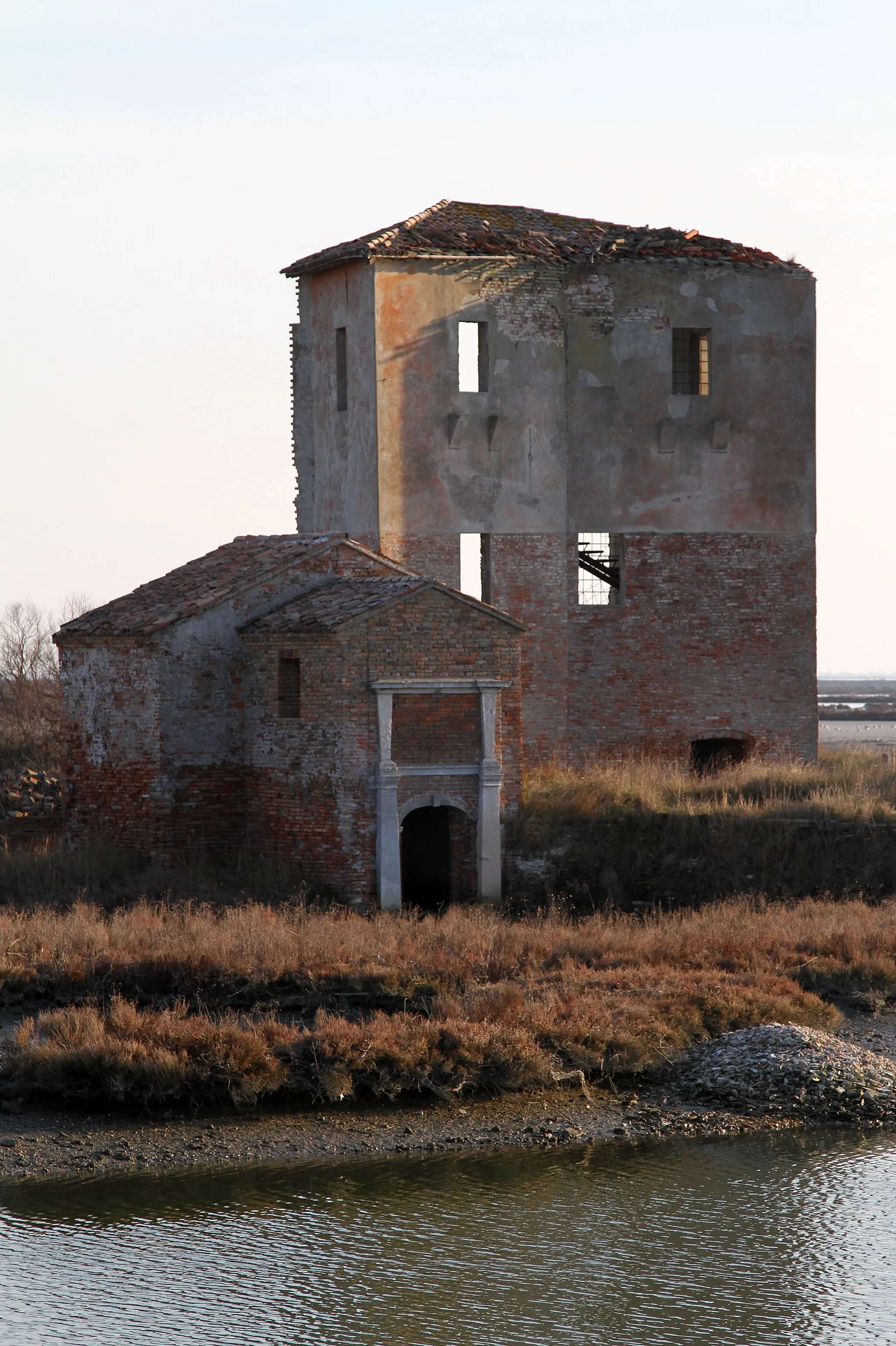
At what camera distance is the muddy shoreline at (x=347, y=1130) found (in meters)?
13.1

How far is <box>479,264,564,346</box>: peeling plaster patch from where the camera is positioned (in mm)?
27172

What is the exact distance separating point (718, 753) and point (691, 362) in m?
6.56

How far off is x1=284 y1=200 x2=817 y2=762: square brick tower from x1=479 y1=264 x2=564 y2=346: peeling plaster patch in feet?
0.10

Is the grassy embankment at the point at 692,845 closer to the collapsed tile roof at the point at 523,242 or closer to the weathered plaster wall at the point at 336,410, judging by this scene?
the weathered plaster wall at the point at 336,410

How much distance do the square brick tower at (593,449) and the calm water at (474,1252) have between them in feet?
47.4

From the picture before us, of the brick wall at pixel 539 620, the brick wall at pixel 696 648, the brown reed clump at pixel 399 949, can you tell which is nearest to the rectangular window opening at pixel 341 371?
the brick wall at pixel 539 620

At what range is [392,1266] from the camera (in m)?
11.1

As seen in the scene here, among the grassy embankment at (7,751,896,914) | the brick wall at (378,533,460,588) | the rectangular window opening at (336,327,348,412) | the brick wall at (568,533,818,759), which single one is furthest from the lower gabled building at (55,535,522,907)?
the brick wall at (568,533,818,759)

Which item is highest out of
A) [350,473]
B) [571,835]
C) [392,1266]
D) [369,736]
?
[350,473]

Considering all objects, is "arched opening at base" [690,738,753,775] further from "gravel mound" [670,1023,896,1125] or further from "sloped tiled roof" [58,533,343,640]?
"gravel mound" [670,1023,896,1125]

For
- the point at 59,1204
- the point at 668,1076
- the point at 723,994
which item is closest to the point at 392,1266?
the point at 59,1204

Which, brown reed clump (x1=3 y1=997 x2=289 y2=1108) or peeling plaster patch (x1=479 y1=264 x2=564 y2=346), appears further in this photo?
peeling plaster patch (x1=479 y1=264 x2=564 y2=346)

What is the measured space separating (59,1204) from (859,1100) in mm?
6707

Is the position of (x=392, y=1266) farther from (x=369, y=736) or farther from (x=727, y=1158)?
(x=369, y=736)
